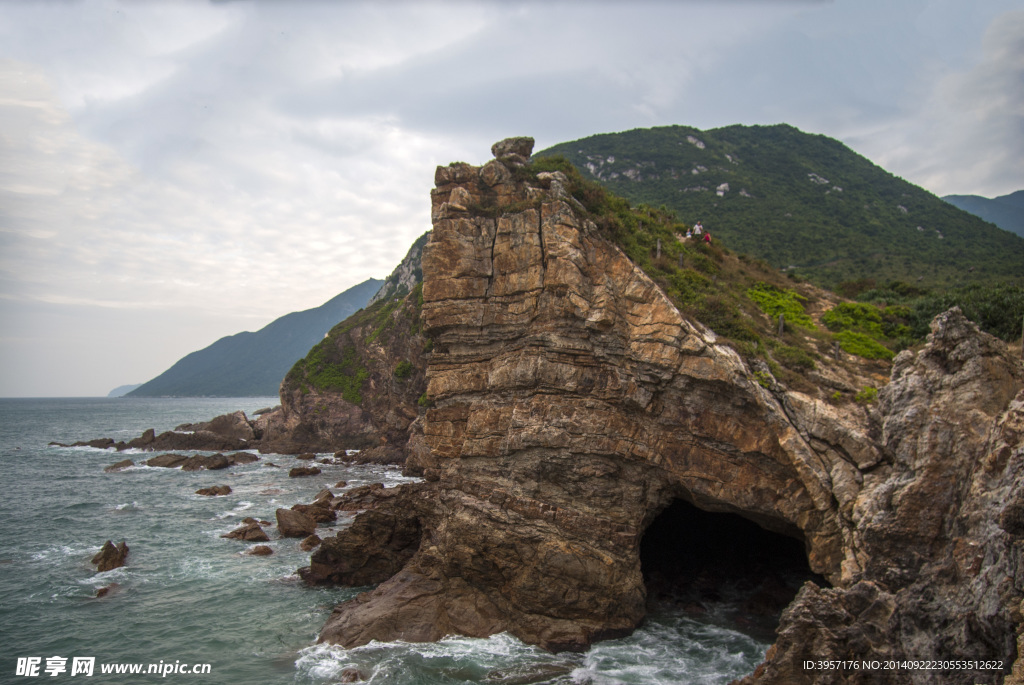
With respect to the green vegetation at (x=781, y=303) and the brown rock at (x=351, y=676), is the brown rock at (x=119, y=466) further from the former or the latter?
the green vegetation at (x=781, y=303)

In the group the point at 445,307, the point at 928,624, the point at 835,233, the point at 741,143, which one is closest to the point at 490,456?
the point at 445,307

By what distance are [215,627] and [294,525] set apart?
1026 centimetres

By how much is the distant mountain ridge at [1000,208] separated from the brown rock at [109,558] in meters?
86.7

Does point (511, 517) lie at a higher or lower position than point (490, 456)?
lower

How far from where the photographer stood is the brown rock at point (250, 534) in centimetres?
2678

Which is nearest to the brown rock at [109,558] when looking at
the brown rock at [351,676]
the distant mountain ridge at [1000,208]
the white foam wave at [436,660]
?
the white foam wave at [436,660]

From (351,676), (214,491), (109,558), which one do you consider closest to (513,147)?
(351,676)

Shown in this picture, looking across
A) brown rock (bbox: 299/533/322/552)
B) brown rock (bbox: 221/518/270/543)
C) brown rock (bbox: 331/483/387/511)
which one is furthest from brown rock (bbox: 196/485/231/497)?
brown rock (bbox: 299/533/322/552)

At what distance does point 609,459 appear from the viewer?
16.7 metres

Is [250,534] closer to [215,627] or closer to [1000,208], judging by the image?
[215,627]

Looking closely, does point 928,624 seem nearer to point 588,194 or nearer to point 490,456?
point 490,456

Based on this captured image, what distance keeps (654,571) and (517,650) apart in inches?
292

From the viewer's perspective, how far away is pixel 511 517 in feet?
56.4

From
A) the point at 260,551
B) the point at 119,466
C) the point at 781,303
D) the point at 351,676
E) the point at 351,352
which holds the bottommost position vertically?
the point at 260,551
